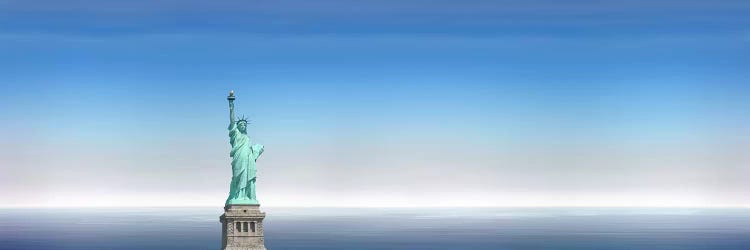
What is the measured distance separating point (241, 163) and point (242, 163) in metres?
0.07

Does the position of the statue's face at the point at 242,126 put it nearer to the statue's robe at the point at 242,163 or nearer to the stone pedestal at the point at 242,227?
the statue's robe at the point at 242,163

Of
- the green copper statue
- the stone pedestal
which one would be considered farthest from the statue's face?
the stone pedestal

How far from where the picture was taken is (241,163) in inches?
3703

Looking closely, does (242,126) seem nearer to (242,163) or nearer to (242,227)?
(242,163)

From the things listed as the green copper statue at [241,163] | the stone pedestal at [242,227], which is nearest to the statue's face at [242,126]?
the green copper statue at [241,163]

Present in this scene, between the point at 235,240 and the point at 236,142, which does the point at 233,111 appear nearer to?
the point at 236,142

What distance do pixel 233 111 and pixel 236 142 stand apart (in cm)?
207

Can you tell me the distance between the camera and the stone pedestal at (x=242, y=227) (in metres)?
94.3

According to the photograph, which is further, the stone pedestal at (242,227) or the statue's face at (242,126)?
the statue's face at (242,126)

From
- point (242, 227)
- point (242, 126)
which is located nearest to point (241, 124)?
point (242, 126)

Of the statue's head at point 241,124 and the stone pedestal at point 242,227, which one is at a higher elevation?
the statue's head at point 241,124

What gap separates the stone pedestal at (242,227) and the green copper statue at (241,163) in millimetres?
592

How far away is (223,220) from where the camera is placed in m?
95.1

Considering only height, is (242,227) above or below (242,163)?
below
